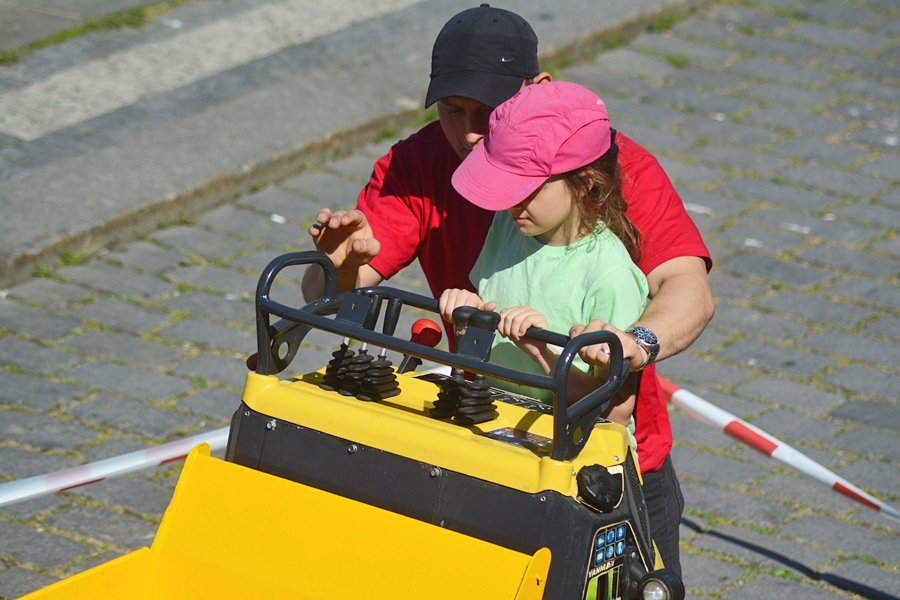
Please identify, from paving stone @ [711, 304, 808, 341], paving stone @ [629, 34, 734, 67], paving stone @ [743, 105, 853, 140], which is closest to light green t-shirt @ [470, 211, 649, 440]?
paving stone @ [711, 304, 808, 341]

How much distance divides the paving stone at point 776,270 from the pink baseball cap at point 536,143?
3.49 m

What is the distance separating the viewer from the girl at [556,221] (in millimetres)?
2785

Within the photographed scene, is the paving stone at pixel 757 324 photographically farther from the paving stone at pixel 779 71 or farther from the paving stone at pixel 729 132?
the paving stone at pixel 779 71

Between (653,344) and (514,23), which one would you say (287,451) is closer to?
(653,344)

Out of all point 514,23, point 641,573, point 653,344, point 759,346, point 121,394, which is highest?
point 514,23

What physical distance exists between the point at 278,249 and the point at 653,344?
3.59m

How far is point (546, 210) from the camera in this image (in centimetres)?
285

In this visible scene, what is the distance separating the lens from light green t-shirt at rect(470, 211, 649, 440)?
112 inches

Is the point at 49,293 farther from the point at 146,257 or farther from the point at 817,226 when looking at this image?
the point at 817,226

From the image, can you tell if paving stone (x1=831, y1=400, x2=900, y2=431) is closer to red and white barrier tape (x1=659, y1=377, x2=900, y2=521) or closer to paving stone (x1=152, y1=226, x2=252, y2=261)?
red and white barrier tape (x1=659, y1=377, x2=900, y2=521)

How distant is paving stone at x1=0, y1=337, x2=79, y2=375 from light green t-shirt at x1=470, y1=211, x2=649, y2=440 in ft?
8.44

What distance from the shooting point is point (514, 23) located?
127 inches

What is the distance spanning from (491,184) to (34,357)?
2908mm

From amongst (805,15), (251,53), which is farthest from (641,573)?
(805,15)
